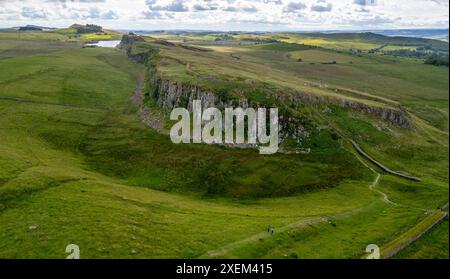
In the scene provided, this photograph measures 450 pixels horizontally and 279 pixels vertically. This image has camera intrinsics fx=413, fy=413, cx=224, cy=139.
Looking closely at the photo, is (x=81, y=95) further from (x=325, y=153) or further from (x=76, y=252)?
(x=76, y=252)

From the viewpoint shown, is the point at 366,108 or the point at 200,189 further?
the point at 366,108

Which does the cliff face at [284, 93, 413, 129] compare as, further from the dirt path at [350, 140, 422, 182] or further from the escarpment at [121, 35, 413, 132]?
the dirt path at [350, 140, 422, 182]

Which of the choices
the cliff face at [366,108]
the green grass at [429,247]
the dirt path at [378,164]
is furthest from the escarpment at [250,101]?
the green grass at [429,247]

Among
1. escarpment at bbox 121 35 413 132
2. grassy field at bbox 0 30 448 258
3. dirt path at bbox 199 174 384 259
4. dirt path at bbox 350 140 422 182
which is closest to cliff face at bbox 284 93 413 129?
escarpment at bbox 121 35 413 132

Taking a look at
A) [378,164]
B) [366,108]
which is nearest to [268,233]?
[378,164]
